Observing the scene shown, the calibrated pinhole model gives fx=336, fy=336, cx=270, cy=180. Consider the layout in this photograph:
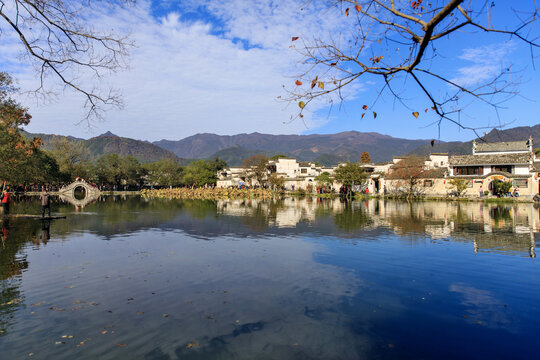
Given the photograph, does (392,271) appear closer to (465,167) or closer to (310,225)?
(310,225)

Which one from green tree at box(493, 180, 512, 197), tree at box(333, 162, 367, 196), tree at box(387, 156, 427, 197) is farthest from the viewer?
tree at box(333, 162, 367, 196)

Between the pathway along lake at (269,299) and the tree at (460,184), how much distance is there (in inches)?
1425

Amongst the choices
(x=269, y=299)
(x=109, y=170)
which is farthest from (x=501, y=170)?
(x=109, y=170)

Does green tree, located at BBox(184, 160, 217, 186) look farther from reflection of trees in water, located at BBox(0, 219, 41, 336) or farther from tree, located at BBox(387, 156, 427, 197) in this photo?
reflection of trees in water, located at BBox(0, 219, 41, 336)

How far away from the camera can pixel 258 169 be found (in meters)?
80.4

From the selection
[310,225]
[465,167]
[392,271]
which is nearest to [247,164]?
[465,167]

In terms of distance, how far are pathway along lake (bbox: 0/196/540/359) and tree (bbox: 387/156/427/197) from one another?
39.2m

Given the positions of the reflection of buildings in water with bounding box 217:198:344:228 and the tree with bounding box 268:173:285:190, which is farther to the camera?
the tree with bounding box 268:173:285:190

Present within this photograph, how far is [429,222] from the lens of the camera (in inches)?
909

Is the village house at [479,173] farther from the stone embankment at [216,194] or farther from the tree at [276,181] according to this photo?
the stone embankment at [216,194]

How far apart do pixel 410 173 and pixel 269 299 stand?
165 ft

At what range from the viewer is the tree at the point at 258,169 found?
80.2 m

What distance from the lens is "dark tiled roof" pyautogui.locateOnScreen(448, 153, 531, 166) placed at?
1884 inches

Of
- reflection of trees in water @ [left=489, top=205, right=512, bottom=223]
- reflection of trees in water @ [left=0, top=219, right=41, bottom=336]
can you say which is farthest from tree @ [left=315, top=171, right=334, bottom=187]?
reflection of trees in water @ [left=0, top=219, right=41, bottom=336]
